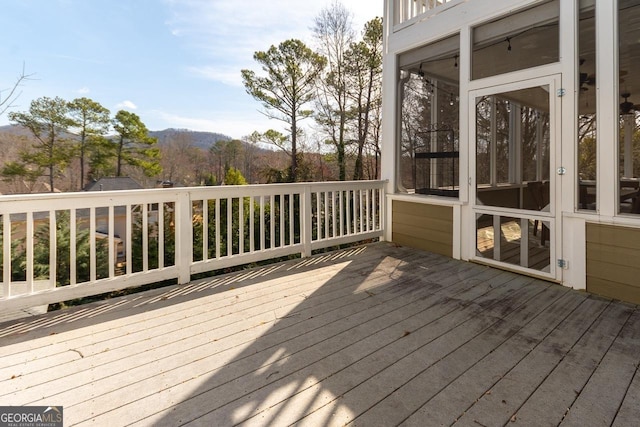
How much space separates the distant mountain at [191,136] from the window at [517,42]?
1354cm

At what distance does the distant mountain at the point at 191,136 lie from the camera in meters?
16.9

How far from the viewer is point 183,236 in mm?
3129

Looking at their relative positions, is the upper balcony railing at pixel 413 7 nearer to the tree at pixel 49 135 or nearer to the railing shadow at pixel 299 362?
the railing shadow at pixel 299 362

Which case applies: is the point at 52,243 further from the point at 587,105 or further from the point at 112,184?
the point at 112,184

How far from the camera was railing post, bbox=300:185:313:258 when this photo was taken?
4.03 meters

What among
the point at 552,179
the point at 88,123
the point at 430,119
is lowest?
the point at 552,179

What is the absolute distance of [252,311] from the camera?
8.41 feet

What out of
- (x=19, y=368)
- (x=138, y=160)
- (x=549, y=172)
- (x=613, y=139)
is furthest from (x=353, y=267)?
(x=138, y=160)

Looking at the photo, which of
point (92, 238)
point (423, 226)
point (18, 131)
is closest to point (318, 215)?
point (423, 226)

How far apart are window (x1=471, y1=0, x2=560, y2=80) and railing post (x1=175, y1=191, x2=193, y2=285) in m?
3.38

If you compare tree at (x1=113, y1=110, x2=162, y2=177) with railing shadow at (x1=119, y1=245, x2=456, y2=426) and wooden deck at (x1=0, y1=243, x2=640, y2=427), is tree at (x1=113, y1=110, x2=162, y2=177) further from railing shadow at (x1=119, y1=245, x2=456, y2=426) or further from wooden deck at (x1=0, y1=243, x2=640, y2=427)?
railing shadow at (x1=119, y1=245, x2=456, y2=426)

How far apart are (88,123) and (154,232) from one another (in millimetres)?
17486

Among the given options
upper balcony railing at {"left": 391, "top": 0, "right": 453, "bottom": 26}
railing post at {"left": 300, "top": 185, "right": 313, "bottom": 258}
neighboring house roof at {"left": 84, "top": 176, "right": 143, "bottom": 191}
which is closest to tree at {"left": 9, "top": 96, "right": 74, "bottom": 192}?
neighboring house roof at {"left": 84, "top": 176, "right": 143, "bottom": 191}

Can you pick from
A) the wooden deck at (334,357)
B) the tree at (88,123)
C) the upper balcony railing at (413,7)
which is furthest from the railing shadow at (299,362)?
the tree at (88,123)
